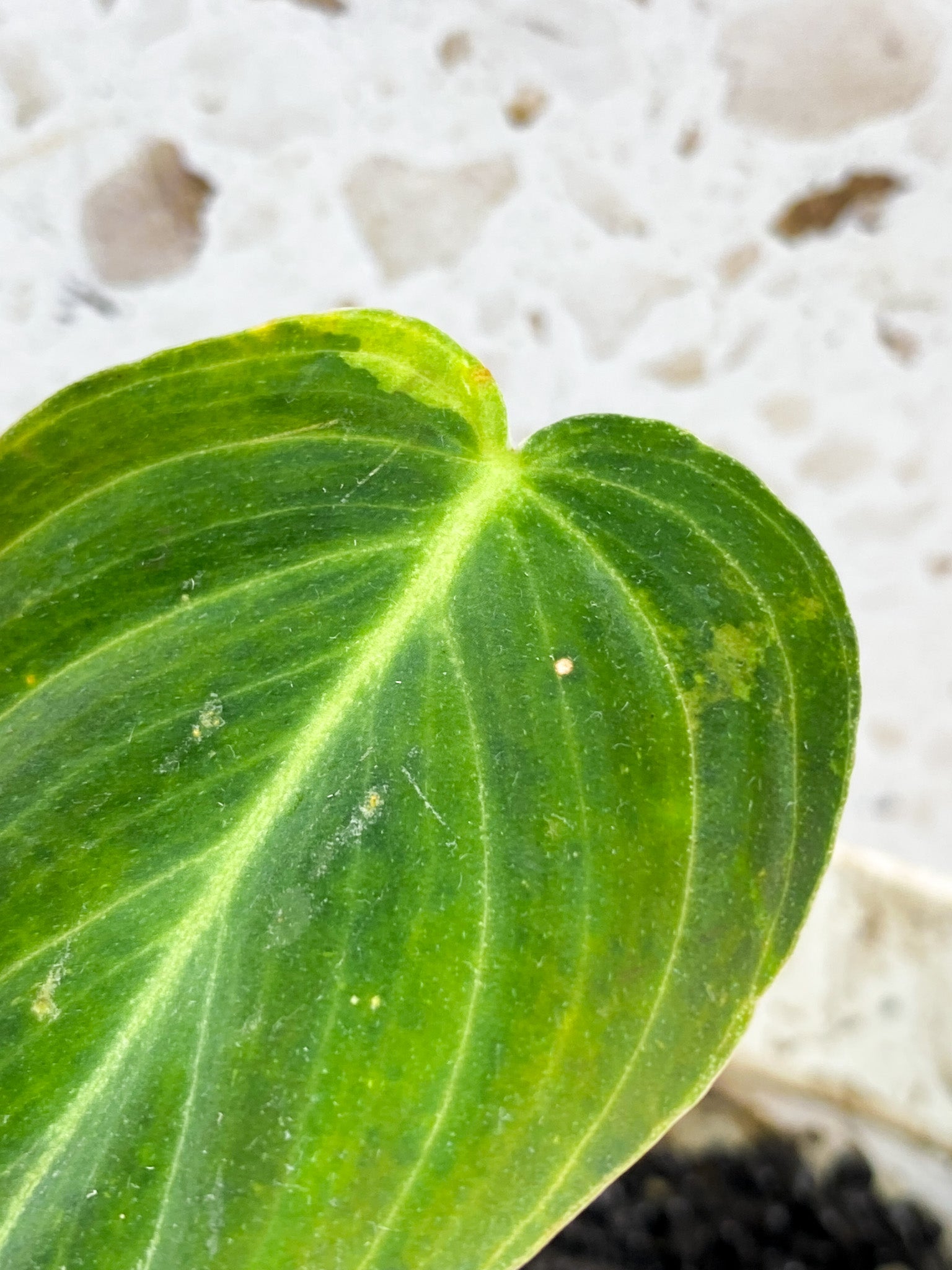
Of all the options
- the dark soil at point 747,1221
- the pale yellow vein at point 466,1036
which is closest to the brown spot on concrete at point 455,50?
the pale yellow vein at point 466,1036

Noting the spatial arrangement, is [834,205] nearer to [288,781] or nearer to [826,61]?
[826,61]

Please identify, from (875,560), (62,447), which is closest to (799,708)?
(62,447)

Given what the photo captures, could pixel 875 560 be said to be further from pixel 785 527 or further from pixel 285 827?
pixel 285 827

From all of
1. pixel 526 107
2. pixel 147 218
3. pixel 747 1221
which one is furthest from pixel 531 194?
pixel 747 1221

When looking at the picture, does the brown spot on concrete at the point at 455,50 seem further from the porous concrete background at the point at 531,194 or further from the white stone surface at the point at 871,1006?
the white stone surface at the point at 871,1006

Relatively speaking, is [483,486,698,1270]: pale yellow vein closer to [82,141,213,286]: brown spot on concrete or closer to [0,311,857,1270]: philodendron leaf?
[0,311,857,1270]: philodendron leaf

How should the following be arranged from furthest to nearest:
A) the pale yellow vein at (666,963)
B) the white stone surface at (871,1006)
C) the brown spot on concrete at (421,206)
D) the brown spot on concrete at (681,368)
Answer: the brown spot on concrete at (681,368) → the brown spot on concrete at (421,206) → the white stone surface at (871,1006) → the pale yellow vein at (666,963)
